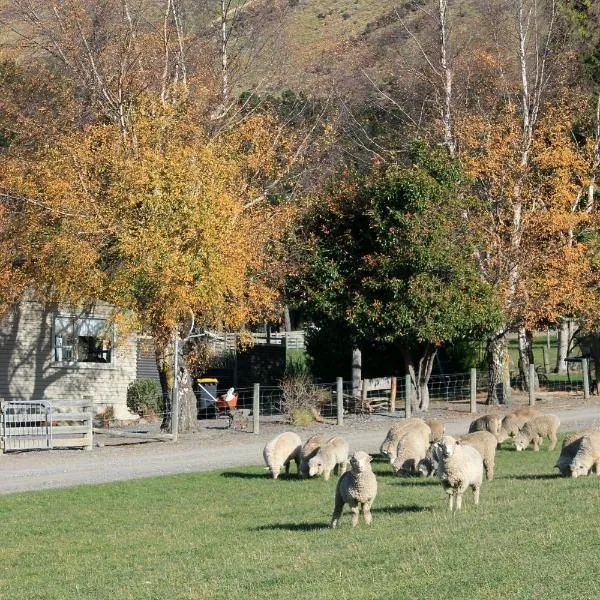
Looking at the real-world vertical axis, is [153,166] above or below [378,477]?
above

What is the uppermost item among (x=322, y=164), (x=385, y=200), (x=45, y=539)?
(x=322, y=164)

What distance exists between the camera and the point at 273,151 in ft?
111

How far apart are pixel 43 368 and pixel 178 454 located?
12250 millimetres

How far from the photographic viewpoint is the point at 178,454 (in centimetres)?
2631

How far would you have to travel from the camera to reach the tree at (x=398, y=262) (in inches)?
1320

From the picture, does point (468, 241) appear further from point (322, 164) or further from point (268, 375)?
point (268, 375)

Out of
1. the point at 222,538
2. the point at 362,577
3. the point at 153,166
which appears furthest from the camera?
the point at 153,166

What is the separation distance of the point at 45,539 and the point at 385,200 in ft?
65.5

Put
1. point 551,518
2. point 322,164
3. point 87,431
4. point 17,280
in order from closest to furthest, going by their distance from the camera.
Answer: point 551,518 → point 87,431 → point 17,280 → point 322,164

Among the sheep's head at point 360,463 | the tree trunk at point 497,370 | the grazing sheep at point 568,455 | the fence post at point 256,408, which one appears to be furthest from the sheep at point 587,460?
the tree trunk at point 497,370

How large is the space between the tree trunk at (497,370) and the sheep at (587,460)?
61.3 feet

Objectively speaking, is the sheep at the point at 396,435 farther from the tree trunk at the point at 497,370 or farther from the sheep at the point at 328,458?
the tree trunk at the point at 497,370

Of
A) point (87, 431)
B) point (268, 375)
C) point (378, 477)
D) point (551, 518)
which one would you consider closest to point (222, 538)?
point (551, 518)

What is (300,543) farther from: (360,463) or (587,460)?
(587,460)
